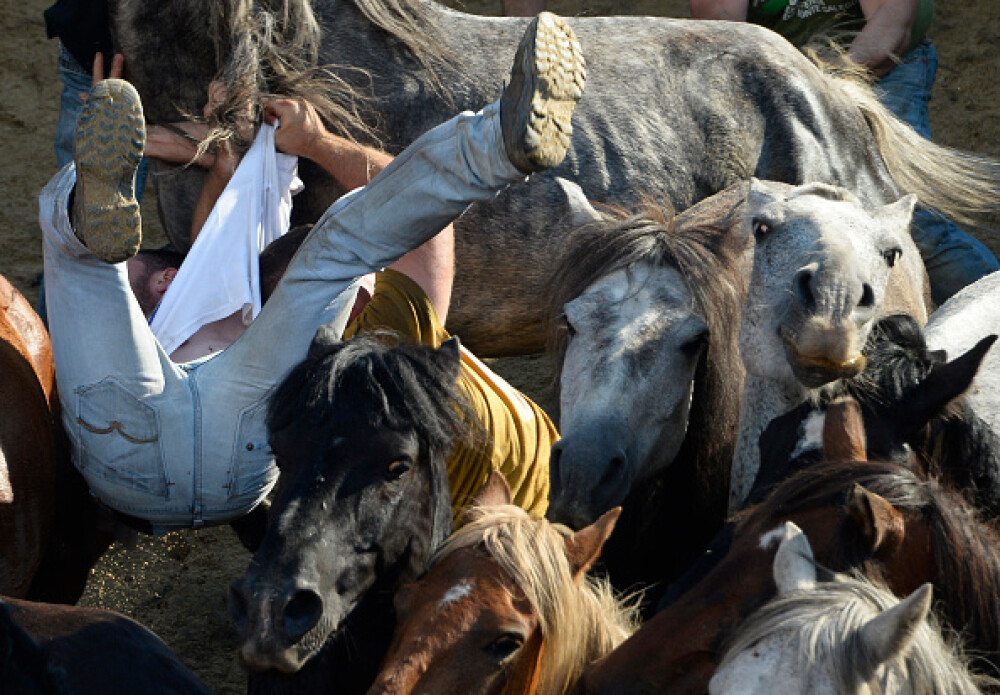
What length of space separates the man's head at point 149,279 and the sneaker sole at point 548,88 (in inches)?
49.6

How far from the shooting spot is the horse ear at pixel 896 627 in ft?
4.24

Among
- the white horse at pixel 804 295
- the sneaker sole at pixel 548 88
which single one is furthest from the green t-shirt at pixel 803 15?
the sneaker sole at pixel 548 88

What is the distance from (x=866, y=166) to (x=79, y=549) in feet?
7.56

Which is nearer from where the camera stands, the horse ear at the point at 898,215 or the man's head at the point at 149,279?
the horse ear at the point at 898,215

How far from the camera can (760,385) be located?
7.48 feet

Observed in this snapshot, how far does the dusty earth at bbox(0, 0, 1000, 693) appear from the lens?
3.50 metres

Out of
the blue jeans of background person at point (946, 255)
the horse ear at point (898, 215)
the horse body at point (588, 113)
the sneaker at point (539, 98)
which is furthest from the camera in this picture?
the blue jeans of background person at point (946, 255)

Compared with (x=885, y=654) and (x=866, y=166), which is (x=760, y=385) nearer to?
(x=885, y=654)

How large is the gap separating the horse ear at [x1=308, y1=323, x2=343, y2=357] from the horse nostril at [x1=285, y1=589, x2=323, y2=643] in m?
0.44

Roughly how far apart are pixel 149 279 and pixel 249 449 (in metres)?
0.82

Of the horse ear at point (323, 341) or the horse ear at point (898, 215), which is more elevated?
the horse ear at point (898, 215)

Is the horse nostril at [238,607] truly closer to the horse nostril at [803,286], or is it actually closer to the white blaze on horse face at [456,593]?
the white blaze on horse face at [456,593]

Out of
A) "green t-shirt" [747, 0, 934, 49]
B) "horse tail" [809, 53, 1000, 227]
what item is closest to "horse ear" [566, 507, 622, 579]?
"horse tail" [809, 53, 1000, 227]

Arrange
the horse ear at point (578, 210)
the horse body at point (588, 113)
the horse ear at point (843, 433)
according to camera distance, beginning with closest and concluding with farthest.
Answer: the horse ear at point (843, 433)
the horse ear at point (578, 210)
the horse body at point (588, 113)
